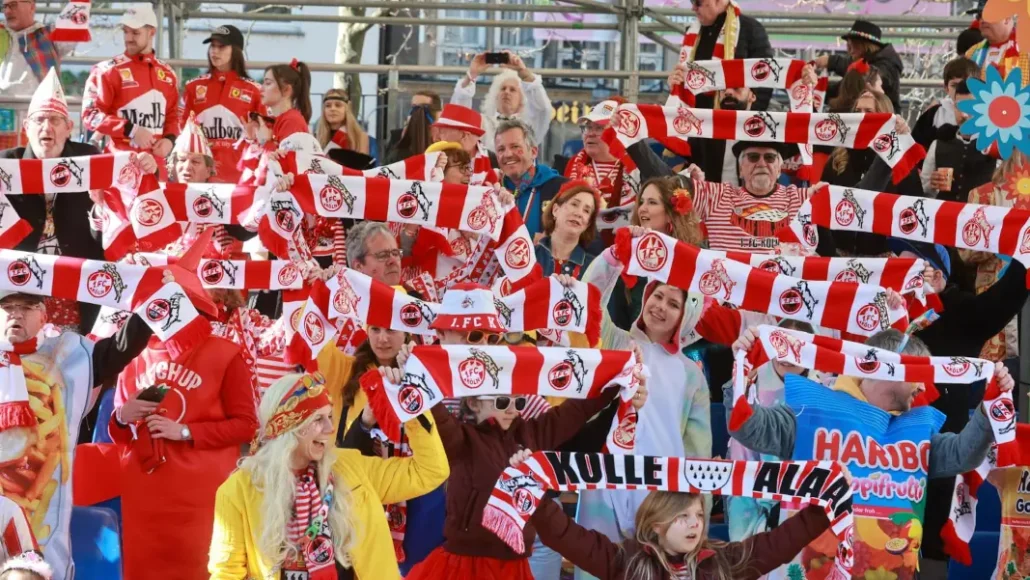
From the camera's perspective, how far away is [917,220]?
7.12 metres

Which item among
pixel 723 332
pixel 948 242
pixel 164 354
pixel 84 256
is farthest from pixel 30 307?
pixel 948 242

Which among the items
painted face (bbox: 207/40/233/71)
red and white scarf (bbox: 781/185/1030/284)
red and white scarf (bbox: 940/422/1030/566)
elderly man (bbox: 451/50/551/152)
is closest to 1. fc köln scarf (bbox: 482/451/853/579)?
red and white scarf (bbox: 940/422/1030/566)

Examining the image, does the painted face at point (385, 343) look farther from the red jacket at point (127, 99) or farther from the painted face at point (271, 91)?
the red jacket at point (127, 99)

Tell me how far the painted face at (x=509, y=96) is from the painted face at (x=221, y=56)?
180 cm

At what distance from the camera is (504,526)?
5.19 metres

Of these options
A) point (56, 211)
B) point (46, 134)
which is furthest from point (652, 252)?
point (46, 134)

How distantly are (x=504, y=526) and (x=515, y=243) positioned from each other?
250 cm

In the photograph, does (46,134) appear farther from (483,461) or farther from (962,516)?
(962,516)

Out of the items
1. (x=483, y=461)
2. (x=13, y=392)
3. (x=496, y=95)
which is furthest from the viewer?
(x=496, y=95)

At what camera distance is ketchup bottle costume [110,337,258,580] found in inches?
248

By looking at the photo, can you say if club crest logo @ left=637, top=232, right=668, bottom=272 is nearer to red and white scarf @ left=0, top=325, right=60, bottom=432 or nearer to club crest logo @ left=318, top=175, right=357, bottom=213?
club crest logo @ left=318, top=175, right=357, bottom=213

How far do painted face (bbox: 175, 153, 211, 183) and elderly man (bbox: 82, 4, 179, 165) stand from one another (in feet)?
2.50

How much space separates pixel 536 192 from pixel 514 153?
246 mm

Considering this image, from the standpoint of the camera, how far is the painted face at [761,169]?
7.92 m
